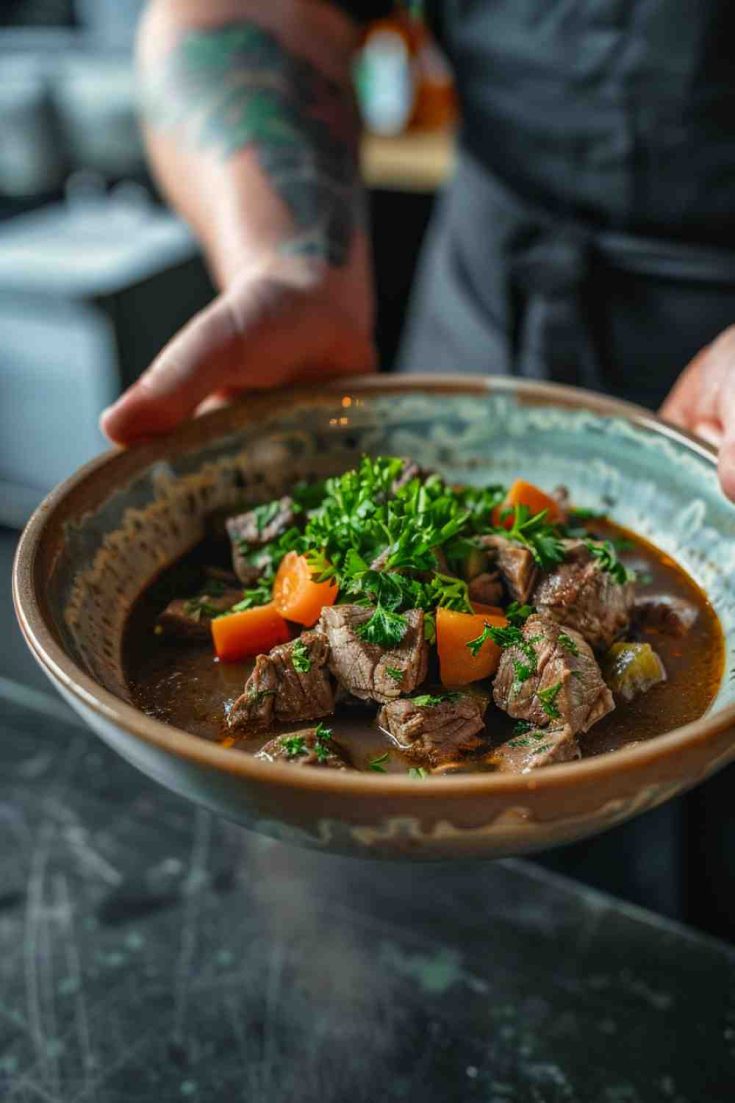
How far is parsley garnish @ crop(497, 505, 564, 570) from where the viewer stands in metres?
1.35

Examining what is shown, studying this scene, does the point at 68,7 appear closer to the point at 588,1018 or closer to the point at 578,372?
the point at 578,372

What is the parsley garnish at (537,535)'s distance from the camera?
53.1 inches

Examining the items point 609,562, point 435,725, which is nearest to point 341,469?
point 609,562

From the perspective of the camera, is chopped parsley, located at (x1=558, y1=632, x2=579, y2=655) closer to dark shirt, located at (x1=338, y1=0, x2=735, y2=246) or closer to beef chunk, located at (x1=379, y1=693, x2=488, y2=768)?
beef chunk, located at (x1=379, y1=693, x2=488, y2=768)

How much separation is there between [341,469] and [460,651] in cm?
53

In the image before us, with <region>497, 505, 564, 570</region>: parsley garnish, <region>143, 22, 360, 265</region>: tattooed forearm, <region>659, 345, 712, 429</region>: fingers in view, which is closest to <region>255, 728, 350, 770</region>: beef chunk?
<region>497, 505, 564, 570</region>: parsley garnish

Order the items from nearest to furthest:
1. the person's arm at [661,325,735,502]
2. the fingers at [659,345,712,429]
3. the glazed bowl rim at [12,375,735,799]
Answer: the glazed bowl rim at [12,375,735,799], the person's arm at [661,325,735,502], the fingers at [659,345,712,429]

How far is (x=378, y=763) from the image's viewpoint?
3.76 feet

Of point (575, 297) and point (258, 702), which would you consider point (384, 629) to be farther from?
point (575, 297)

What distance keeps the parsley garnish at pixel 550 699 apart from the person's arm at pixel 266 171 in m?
0.74

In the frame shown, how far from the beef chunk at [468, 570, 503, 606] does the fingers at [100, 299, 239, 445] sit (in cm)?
51

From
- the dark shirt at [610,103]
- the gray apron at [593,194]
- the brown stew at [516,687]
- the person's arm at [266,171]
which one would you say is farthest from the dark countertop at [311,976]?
the dark shirt at [610,103]

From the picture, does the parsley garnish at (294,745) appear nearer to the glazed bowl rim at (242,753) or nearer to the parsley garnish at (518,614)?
the glazed bowl rim at (242,753)

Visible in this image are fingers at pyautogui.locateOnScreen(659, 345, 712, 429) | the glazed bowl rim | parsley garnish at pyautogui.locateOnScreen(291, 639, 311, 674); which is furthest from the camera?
fingers at pyautogui.locateOnScreen(659, 345, 712, 429)
